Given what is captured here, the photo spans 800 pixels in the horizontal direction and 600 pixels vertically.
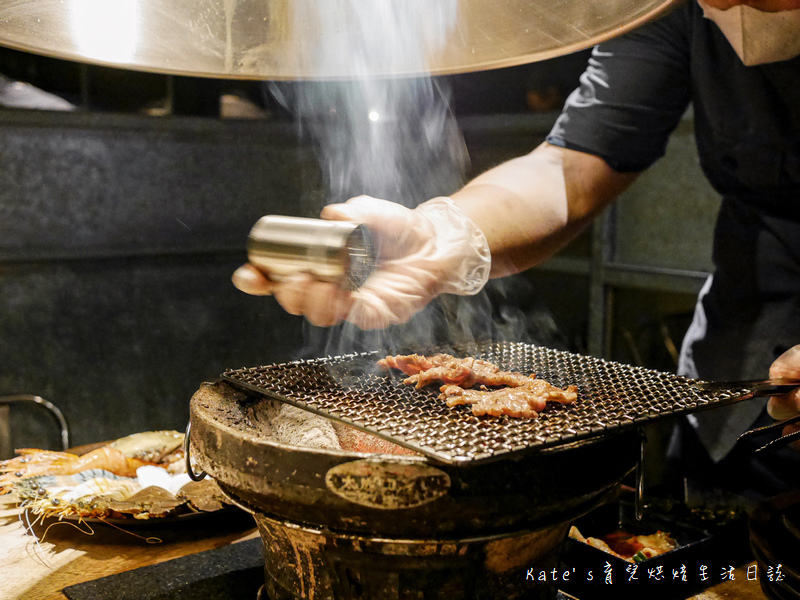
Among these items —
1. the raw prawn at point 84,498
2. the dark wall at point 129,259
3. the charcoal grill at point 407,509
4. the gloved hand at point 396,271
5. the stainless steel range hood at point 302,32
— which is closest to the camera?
the charcoal grill at point 407,509

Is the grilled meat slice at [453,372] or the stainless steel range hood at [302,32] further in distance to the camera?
the grilled meat slice at [453,372]

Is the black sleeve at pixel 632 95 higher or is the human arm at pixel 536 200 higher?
the black sleeve at pixel 632 95

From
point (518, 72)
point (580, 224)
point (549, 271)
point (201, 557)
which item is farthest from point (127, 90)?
point (201, 557)

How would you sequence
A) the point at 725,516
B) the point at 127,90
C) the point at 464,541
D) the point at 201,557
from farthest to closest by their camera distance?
the point at 127,90 < the point at 725,516 < the point at 201,557 < the point at 464,541

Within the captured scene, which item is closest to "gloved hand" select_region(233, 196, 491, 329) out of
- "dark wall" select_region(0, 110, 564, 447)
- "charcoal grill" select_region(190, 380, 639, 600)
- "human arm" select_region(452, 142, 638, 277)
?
"human arm" select_region(452, 142, 638, 277)

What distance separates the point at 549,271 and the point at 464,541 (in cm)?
504

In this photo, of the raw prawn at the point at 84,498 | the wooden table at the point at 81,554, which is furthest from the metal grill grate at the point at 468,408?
the raw prawn at the point at 84,498

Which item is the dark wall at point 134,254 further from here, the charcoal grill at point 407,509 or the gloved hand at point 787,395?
the gloved hand at point 787,395

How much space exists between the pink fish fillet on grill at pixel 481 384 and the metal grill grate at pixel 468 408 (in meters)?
0.02

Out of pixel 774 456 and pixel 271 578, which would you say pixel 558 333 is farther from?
pixel 271 578

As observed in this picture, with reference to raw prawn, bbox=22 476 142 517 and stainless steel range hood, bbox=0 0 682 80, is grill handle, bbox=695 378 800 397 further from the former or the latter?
raw prawn, bbox=22 476 142 517

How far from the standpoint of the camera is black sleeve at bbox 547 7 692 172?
245cm

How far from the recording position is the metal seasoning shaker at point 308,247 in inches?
52.5

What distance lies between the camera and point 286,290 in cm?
157
